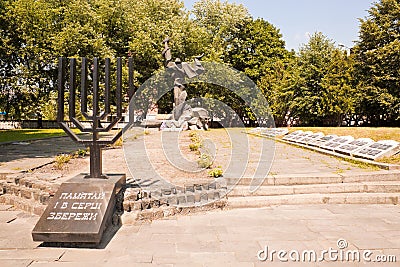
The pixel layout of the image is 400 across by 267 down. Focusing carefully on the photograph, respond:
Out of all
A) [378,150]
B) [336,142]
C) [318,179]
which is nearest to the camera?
[318,179]

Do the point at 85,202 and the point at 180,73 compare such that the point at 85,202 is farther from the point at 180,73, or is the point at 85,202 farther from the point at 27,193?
the point at 180,73

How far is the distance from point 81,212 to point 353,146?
9.64m

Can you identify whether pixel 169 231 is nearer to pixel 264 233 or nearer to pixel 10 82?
pixel 264 233

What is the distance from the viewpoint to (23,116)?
3005 cm

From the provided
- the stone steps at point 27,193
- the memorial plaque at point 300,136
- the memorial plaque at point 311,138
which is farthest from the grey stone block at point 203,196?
the memorial plaque at point 300,136

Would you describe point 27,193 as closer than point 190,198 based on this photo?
No

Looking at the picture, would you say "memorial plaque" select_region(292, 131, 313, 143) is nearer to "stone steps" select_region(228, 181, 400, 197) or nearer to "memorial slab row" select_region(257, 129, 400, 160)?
"memorial slab row" select_region(257, 129, 400, 160)

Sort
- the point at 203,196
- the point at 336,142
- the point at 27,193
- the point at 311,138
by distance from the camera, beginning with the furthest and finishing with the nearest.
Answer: the point at 311,138
the point at 336,142
the point at 27,193
the point at 203,196

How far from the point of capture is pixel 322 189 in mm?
6910

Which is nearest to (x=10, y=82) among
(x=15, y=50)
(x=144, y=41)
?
(x=15, y=50)

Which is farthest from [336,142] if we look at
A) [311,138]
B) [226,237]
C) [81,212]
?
[81,212]

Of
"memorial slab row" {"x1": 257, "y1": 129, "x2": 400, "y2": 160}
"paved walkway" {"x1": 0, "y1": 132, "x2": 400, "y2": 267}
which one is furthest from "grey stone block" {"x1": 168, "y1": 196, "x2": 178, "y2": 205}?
"memorial slab row" {"x1": 257, "y1": 129, "x2": 400, "y2": 160}

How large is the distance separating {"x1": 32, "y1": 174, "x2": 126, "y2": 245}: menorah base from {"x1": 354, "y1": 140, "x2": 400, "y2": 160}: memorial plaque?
746 centimetres

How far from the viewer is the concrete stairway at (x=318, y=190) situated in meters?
6.47
